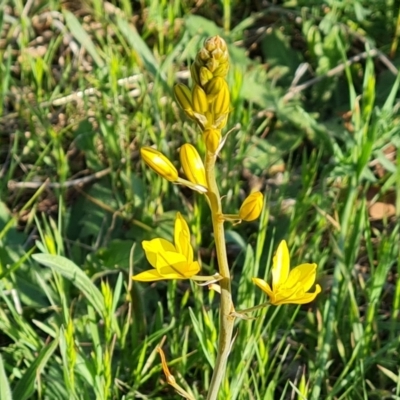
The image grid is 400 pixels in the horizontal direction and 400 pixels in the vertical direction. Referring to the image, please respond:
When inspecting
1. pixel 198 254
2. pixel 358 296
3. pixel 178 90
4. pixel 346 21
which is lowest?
pixel 358 296

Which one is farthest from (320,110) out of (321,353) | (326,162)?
(321,353)

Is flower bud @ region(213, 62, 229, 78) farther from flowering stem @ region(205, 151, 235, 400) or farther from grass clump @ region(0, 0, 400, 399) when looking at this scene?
grass clump @ region(0, 0, 400, 399)

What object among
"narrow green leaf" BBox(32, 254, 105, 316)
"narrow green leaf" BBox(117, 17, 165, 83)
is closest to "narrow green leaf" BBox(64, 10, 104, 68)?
"narrow green leaf" BBox(117, 17, 165, 83)

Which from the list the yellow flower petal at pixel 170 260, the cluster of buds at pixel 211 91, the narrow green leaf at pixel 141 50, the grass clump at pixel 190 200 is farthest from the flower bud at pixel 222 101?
the narrow green leaf at pixel 141 50

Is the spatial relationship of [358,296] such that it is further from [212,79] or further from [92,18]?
[92,18]

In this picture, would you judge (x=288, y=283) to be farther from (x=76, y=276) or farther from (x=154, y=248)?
(x=76, y=276)

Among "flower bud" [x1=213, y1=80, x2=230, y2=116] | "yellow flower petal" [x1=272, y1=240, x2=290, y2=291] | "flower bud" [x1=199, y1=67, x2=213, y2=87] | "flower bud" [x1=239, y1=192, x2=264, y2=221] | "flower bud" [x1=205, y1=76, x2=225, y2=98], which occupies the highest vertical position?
"flower bud" [x1=199, y1=67, x2=213, y2=87]
